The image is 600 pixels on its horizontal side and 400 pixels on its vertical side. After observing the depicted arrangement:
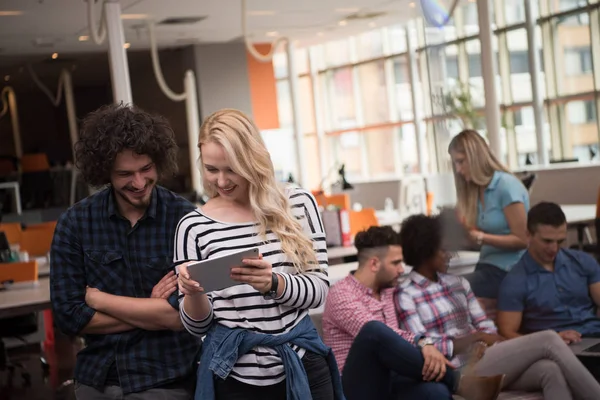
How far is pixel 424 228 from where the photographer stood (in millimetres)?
901

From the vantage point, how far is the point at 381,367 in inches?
112

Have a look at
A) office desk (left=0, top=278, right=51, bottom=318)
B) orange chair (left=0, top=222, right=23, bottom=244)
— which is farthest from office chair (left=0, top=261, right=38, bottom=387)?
orange chair (left=0, top=222, right=23, bottom=244)

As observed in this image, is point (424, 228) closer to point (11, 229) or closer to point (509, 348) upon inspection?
point (509, 348)

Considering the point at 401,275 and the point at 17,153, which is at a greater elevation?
the point at 17,153

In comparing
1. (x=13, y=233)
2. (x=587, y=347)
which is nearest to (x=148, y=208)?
(x=587, y=347)

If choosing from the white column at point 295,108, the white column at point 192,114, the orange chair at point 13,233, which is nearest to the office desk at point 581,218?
the orange chair at point 13,233

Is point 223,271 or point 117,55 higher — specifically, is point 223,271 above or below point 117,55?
below

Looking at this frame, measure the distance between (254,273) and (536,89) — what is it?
0.58 m

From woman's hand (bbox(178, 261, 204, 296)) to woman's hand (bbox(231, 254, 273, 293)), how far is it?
0.23 feet

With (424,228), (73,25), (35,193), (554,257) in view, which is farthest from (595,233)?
(35,193)

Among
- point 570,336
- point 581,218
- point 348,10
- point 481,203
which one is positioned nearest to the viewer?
point 481,203

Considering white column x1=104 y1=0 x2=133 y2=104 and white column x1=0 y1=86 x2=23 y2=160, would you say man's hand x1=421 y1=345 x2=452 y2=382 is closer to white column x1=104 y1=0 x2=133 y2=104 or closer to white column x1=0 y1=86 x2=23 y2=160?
white column x1=104 y1=0 x2=133 y2=104

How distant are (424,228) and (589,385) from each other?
107cm

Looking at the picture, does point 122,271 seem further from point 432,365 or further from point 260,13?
point 260,13
